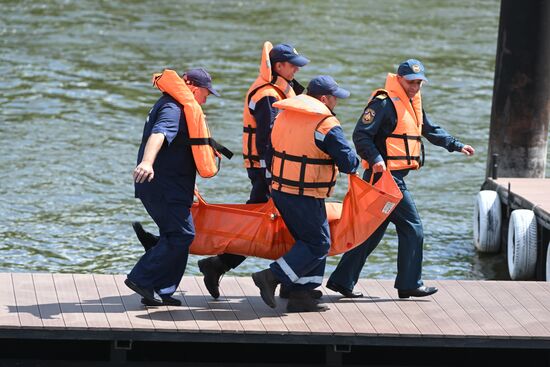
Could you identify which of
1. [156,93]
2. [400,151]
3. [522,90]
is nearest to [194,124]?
[400,151]

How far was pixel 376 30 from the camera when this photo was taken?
23609 mm

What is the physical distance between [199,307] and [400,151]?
→ 1.58m

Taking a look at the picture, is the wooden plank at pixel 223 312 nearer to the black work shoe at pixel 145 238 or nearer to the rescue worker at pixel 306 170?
the rescue worker at pixel 306 170

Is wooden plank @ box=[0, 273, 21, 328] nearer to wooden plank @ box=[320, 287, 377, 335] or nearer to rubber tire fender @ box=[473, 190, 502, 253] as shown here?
wooden plank @ box=[320, 287, 377, 335]

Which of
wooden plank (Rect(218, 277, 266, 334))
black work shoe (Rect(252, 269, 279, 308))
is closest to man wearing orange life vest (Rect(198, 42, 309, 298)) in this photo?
wooden plank (Rect(218, 277, 266, 334))

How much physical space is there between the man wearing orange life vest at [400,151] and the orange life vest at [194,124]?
994 mm

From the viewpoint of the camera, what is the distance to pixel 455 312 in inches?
324

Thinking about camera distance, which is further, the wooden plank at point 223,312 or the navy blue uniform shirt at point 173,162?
the navy blue uniform shirt at point 173,162

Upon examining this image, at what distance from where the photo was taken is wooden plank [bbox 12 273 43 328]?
769 cm

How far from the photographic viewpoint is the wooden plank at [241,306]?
7.73 m

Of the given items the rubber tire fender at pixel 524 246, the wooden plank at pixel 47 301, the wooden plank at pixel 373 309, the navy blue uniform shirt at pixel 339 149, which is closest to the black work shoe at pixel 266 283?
the wooden plank at pixel 373 309

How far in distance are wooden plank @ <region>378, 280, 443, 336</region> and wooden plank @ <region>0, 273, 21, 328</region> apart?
7.57 feet

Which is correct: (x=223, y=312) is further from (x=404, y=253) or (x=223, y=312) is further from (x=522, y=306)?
(x=522, y=306)

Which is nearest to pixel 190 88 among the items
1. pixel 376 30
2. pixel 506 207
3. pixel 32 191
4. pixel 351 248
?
pixel 351 248
